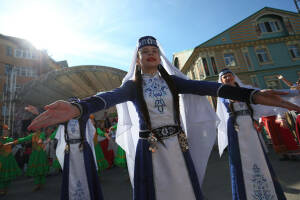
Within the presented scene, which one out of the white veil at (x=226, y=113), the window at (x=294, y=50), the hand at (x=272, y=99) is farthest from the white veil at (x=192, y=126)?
the window at (x=294, y=50)

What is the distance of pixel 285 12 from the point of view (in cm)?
2003

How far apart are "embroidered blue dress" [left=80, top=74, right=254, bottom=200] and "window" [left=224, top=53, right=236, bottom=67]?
744 inches

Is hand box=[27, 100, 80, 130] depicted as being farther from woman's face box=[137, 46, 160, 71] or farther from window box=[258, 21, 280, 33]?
window box=[258, 21, 280, 33]

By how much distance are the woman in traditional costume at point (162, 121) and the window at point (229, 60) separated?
1861 cm

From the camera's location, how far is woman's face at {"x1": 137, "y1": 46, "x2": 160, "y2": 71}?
6.06 feet

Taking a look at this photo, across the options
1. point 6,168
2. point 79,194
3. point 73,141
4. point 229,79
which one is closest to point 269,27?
point 229,79

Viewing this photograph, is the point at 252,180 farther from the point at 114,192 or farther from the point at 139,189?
the point at 114,192

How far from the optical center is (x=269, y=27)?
19734 mm

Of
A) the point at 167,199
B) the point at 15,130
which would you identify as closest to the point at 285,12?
the point at 167,199

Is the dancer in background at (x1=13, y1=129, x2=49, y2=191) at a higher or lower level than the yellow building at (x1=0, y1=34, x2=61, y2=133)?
lower

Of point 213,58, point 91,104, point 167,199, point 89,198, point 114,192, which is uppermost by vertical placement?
point 213,58

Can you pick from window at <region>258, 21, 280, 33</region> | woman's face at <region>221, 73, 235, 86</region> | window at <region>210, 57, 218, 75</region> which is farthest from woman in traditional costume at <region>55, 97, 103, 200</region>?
window at <region>258, 21, 280, 33</region>

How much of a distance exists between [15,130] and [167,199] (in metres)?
20.4

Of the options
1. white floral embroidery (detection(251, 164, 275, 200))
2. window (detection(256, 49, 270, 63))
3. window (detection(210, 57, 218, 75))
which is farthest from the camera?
window (detection(256, 49, 270, 63))
